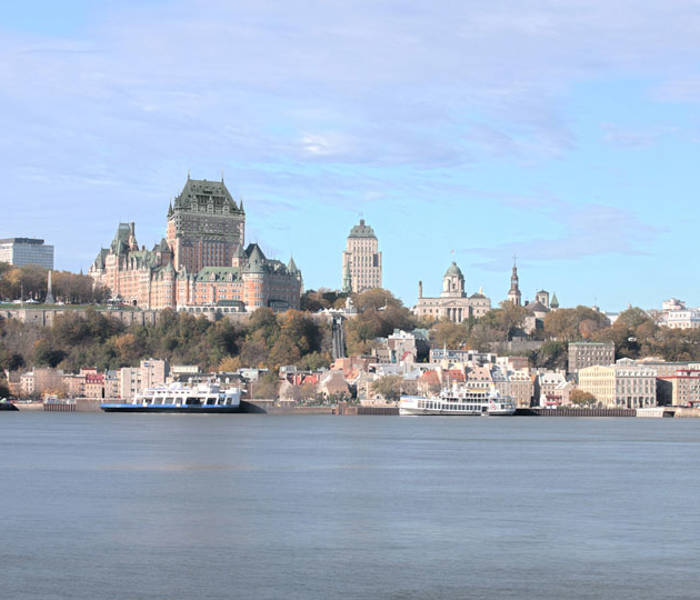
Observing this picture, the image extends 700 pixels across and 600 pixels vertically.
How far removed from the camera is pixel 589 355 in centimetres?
16650

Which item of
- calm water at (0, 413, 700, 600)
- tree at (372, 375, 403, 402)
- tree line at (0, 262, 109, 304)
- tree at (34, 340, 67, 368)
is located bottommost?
calm water at (0, 413, 700, 600)

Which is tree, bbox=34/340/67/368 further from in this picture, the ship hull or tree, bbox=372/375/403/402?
tree, bbox=372/375/403/402

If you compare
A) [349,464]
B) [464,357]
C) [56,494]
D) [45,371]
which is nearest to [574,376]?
[464,357]

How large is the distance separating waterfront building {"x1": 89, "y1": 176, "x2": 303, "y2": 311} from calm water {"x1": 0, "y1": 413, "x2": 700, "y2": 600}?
354 ft

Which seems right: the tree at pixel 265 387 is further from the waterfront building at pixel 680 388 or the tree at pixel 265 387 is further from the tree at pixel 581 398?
the waterfront building at pixel 680 388

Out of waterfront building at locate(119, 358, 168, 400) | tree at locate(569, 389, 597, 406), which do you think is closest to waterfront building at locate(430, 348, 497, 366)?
tree at locate(569, 389, 597, 406)

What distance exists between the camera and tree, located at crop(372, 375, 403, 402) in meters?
146

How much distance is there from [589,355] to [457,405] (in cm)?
3975

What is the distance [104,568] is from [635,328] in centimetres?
15503

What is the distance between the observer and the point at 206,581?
3078 cm

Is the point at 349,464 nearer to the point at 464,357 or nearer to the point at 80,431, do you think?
the point at 80,431

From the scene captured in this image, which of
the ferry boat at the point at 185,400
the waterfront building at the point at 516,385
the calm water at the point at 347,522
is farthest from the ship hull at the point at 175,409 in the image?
the calm water at the point at 347,522

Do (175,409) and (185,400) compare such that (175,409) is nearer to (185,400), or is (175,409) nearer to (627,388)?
(185,400)

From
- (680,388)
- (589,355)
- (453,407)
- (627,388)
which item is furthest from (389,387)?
(589,355)
